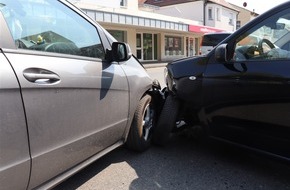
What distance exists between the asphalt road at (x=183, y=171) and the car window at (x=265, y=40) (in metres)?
0.95

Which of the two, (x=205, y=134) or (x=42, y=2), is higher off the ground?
(x=42, y=2)

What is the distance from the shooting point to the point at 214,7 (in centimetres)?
3800

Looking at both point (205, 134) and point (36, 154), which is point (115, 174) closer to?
point (205, 134)

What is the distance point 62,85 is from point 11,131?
1.74ft

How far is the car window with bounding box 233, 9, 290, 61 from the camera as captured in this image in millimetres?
2980

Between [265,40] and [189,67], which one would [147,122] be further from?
[265,40]

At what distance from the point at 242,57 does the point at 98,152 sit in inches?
65.5

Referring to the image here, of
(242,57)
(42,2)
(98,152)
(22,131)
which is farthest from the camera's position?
(242,57)

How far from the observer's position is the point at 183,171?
3.35 metres

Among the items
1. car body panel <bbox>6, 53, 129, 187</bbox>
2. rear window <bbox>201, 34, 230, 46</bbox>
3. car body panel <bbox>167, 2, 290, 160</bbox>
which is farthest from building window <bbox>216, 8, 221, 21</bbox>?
car body panel <bbox>6, 53, 129, 187</bbox>

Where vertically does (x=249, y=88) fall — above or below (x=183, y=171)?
above

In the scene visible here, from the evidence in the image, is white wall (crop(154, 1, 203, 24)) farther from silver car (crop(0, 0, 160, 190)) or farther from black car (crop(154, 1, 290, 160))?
silver car (crop(0, 0, 160, 190))

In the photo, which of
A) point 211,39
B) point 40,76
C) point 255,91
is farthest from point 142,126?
point 211,39

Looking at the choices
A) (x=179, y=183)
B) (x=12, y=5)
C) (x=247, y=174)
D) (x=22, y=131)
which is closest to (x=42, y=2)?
(x=12, y=5)
